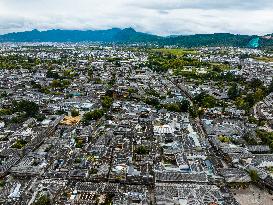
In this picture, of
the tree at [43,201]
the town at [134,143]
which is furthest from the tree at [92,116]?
the tree at [43,201]

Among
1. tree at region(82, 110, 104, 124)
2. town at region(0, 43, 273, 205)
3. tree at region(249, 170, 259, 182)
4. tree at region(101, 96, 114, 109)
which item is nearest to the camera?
town at region(0, 43, 273, 205)

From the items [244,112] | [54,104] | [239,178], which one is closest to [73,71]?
[54,104]

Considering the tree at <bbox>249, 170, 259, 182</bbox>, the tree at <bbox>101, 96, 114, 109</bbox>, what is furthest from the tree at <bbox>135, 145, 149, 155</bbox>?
the tree at <bbox>101, 96, 114, 109</bbox>

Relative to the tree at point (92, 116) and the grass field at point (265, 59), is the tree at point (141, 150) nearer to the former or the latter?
the tree at point (92, 116)

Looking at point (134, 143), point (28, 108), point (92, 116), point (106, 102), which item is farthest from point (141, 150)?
point (28, 108)

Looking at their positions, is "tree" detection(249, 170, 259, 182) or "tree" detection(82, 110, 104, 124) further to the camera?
"tree" detection(82, 110, 104, 124)

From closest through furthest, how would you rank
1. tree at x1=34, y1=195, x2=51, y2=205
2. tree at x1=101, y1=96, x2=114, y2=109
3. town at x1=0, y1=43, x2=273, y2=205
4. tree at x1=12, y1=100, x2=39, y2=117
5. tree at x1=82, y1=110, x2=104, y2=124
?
tree at x1=34, y1=195, x2=51, y2=205, town at x1=0, y1=43, x2=273, y2=205, tree at x1=82, y1=110, x2=104, y2=124, tree at x1=12, y1=100, x2=39, y2=117, tree at x1=101, y1=96, x2=114, y2=109

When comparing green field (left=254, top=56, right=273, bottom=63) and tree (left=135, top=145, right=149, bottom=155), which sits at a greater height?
tree (left=135, top=145, right=149, bottom=155)

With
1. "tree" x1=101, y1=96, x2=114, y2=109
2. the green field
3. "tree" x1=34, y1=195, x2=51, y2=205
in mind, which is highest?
"tree" x1=34, y1=195, x2=51, y2=205

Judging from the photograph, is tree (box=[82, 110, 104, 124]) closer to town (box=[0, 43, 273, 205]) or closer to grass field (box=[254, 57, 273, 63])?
town (box=[0, 43, 273, 205])

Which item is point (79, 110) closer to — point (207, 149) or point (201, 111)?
point (201, 111)
